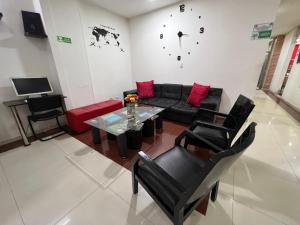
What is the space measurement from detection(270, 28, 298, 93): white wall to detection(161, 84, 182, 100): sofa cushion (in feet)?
16.7

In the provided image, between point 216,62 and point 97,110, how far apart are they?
305cm

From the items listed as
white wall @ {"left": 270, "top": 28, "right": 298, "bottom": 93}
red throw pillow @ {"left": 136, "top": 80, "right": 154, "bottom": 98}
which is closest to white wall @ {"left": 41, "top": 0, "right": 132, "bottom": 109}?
red throw pillow @ {"left": 136, "top": 80, "right": 154, "bottom": 98}

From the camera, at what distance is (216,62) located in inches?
125

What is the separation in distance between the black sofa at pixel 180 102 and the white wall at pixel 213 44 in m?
0.26

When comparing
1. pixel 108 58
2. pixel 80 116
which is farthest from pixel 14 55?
pixel 108 58

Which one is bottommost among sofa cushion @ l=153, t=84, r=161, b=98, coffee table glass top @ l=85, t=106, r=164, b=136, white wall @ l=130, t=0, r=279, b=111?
coffee table glass top @ l=85, t=106, r=164, b=136

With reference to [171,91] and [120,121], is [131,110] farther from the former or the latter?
[171,91]

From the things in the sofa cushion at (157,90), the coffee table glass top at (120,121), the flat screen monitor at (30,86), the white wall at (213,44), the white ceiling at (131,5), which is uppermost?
the white ceiling at (131,5)

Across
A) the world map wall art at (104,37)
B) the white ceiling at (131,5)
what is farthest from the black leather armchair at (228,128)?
the world map wall art at (104,37)

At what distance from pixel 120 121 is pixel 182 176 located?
1429 millimetres

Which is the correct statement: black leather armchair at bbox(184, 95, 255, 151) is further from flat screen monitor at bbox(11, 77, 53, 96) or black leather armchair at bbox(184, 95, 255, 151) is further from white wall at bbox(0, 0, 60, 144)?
white wall at bbox(0, 0, 60, 144)

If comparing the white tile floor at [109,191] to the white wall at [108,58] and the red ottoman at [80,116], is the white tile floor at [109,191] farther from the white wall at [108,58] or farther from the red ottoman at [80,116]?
the white wall at [108,58]

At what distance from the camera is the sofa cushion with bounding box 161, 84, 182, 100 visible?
12.2 ft

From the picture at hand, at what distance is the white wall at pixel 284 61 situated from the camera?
5104mm
